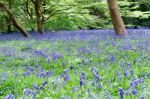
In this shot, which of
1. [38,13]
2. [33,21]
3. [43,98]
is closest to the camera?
[43,98]

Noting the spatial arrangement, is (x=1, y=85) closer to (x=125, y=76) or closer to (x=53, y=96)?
(x=53, y=96)

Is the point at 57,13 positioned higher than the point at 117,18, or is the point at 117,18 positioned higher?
the point at 117,18

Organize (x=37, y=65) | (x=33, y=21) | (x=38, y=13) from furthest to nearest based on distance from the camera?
1. (x=33, y=21)
2. (x=38, y=13)
3. (x=37, y=65)

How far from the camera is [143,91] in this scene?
436cm

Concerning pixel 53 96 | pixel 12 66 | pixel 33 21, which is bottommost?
pixel 33 21

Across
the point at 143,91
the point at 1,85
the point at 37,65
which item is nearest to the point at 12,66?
the point at 37,65

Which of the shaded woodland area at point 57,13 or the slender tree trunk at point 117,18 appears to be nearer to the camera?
the slender tree trunk at point 117,18

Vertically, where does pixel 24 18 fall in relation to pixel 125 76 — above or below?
below

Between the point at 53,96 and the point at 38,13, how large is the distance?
2130cm

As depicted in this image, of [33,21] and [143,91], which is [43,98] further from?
[33,21]

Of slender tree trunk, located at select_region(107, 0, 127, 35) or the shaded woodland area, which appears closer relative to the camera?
slender tree trunk, located at select_region(107, 0, 127, 35)

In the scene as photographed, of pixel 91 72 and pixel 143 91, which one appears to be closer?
pixel 143 91

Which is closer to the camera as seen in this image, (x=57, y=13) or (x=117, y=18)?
(x=117, y=18)

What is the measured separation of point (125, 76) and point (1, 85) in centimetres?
190
